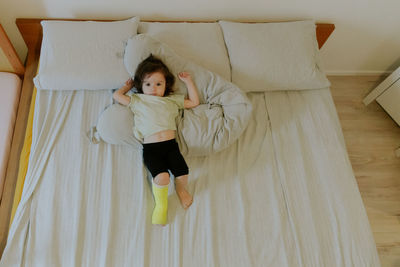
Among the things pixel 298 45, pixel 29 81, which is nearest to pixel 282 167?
pixel 298 45

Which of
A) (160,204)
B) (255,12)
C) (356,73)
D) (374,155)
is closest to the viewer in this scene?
(160,204)

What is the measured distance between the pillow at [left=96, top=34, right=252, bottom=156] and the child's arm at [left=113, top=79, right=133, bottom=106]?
0.06m

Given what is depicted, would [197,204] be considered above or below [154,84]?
below

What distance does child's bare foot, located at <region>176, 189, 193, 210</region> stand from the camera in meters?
1.29

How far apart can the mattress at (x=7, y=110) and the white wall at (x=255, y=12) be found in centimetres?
28

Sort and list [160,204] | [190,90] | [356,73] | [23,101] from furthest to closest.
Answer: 1. [356,73]
2. [23,101]
3. [190,90]
4. [160,204]

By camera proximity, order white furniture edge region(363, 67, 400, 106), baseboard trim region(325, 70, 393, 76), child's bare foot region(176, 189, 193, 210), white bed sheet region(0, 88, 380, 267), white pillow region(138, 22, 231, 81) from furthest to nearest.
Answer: baseboard trim region(325, 70, 393, 76), white furniture edge region(363, 67, 400, 106), white pillow region(138, 22, 231, 81), child's bare foot region(176, 189, 193, 210), white bed sheet region(0, 88, 380, 267)

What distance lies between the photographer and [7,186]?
1.35 meters

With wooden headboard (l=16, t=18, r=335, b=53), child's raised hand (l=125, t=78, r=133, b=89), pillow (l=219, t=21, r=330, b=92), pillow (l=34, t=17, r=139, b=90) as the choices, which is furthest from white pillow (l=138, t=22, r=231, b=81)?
wooden headboard (l=16, t=18, r=335, b=53)

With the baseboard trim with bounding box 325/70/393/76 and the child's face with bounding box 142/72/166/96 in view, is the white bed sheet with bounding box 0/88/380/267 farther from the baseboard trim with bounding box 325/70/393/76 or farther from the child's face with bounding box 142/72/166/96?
the baseboard trim with bounding box 325/70/393/76

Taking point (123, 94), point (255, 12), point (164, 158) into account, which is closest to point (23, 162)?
point (123, 94)

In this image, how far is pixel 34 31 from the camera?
160 centimetres

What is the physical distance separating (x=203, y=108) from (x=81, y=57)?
0.66 meters

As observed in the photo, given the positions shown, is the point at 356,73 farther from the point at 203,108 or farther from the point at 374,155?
the point at 203,108
